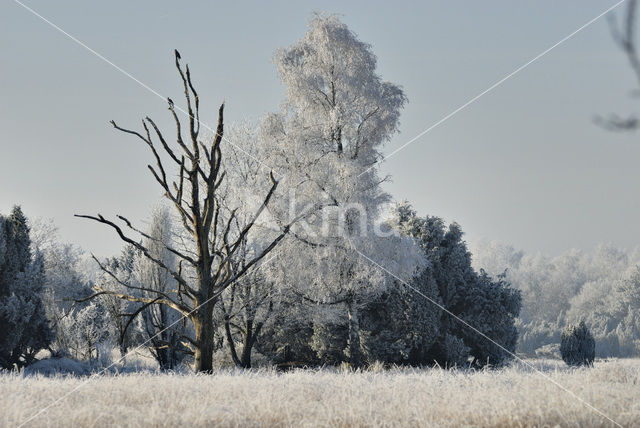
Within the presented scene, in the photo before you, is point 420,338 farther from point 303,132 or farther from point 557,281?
point 557,281

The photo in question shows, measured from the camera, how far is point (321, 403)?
5.69 m

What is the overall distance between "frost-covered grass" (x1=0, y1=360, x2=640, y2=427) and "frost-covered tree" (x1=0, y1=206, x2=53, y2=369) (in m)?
12.6

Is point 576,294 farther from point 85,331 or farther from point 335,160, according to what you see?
point 85,331

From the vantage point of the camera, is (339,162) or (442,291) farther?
(442,291)

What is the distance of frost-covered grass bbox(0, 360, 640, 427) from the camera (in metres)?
4.87

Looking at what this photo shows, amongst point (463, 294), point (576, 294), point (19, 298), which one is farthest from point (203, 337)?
point (576, 294)

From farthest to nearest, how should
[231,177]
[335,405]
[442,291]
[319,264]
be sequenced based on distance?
[442,291] → [231,177] → [319,264] → [335,405]

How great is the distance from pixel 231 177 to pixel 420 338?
337 inches

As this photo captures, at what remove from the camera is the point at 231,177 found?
1747cm

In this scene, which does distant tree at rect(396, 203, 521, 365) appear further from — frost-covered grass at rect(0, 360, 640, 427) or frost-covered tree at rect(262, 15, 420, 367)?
frost-covered grass at rect(0, 360, 640, 427)

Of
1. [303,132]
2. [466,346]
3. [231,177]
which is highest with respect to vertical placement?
[303,132]

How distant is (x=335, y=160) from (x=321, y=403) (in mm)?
11081

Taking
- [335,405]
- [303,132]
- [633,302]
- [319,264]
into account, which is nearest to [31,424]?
[335,405]

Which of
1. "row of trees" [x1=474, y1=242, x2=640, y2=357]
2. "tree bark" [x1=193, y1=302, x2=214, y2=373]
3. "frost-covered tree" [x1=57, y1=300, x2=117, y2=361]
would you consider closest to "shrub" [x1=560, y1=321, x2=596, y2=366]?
"row of trees" [x1=474, y1=242, x2=640, y2=357]
